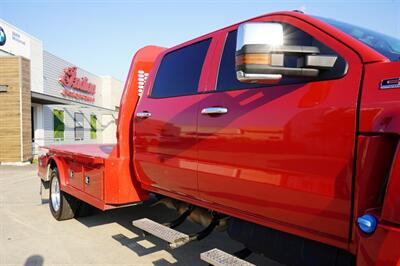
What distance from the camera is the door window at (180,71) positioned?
325 centimetres

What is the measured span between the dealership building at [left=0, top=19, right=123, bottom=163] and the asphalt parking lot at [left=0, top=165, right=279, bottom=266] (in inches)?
476

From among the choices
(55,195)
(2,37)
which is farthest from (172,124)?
(2,37)

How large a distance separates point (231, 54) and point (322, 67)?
1.04m

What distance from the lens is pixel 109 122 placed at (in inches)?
1332

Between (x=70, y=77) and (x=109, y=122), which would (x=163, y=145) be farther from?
(x=109, y=122)

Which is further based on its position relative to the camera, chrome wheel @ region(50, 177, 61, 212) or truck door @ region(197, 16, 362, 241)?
chrome wheel @ region(50, 177, 61, 212)

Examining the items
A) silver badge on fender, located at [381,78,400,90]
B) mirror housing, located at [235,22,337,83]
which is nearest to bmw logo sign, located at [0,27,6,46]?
mirror housing, located at [235,22,337,83]

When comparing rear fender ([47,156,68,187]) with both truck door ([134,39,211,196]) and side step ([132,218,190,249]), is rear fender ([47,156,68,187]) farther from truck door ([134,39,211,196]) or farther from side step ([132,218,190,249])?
side step ([132,218,190,249])

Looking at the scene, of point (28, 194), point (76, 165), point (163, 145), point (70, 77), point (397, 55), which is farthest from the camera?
point (70, 77)

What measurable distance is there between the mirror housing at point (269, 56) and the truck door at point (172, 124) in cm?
117

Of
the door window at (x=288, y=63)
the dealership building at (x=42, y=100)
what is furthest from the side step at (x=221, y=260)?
the dealership building at (x=42, y=100)

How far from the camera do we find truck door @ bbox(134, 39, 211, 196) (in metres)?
3.10

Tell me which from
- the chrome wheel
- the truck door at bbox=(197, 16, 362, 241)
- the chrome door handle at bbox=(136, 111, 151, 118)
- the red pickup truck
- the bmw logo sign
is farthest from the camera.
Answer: the bmw logo sign

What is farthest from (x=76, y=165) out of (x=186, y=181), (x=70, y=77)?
(x=70, y=77)
